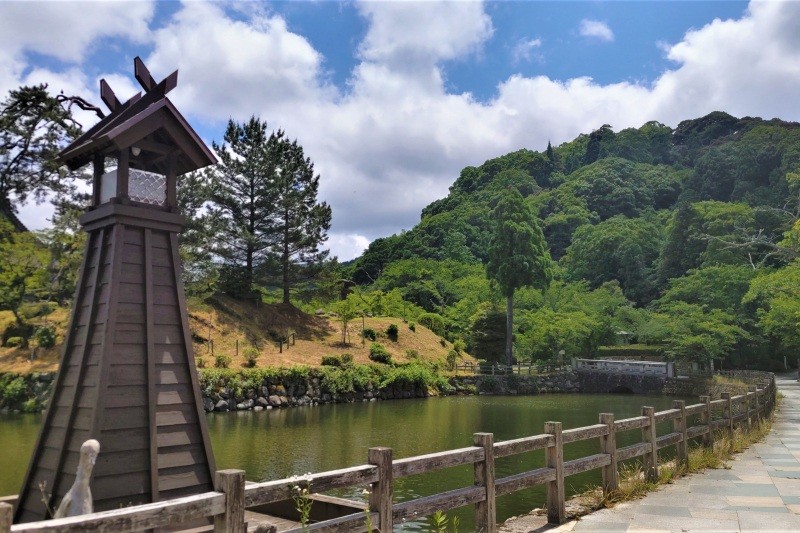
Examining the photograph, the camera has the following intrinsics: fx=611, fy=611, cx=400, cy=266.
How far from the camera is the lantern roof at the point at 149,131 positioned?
728 cm

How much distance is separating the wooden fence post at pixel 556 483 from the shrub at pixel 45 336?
27.2m

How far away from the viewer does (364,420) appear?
23.5 meters

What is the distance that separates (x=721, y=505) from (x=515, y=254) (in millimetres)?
38844

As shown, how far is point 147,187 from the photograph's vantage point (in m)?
7.40

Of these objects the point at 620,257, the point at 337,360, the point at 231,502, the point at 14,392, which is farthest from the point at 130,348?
the point at 620,257

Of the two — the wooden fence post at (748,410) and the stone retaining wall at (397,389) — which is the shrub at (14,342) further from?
the wooden fence post at (748,410)

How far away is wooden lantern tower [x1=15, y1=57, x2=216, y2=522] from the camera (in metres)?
6.45

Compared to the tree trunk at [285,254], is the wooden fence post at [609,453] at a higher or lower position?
lower

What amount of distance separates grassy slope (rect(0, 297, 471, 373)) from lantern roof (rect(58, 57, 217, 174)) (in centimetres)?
2187

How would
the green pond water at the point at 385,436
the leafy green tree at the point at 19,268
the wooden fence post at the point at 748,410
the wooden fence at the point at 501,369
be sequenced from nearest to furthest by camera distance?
the green pond water at the point at 385,436 → the wooden fence post at the point at 748,410 → the leafy green tree at the point at 19,268 → the wooden fence at the point at 501,369

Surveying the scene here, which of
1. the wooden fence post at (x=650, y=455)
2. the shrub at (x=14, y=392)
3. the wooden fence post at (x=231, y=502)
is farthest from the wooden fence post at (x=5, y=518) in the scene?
the shrub at (x=14, y=392)

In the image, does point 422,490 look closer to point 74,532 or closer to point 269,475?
point 269,475

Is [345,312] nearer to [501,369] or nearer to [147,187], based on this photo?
[501,369]

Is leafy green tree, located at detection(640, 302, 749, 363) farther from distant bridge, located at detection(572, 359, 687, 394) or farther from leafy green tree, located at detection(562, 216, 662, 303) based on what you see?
leafy green tree, located at detection(562, 216, 662, 303)
